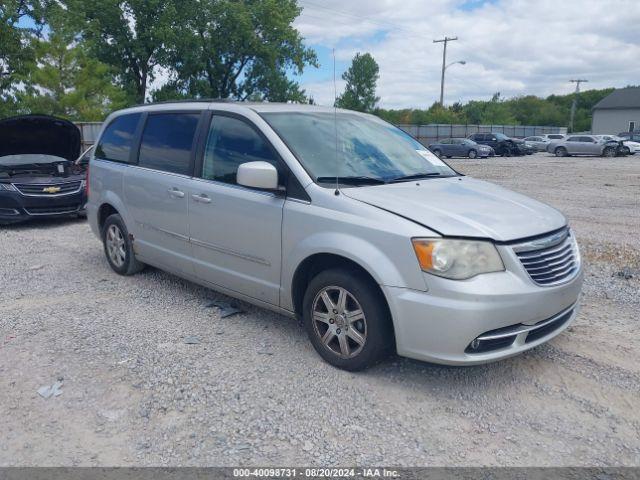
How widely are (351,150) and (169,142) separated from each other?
1.87 metres

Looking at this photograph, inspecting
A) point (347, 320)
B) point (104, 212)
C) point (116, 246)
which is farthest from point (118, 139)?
point (347, 320)

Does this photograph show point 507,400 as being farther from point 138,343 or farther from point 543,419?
point 138,343

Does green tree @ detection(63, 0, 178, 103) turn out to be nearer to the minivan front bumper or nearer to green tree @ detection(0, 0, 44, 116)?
green tree @ detection(0, 0, 44, 116)

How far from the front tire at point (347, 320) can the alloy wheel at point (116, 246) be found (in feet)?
Answer: 9.56

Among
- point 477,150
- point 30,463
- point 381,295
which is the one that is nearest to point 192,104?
point 381,295

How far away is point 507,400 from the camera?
11.3ft

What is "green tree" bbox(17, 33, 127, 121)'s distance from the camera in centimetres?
2971

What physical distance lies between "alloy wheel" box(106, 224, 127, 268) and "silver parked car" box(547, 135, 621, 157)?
3298cm

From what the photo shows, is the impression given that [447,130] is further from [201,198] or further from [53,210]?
[201,198]

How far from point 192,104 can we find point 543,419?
382 cm

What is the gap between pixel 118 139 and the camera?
6.09 meters

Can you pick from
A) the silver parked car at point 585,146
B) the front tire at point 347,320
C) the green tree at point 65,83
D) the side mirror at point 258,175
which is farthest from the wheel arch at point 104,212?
the silver parked car at point 585,146

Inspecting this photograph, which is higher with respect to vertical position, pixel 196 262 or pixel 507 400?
pixel 196 262

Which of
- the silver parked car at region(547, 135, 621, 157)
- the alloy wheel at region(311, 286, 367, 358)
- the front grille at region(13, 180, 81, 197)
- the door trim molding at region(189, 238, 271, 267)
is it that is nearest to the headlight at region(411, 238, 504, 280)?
the alloy wheel at region(311, 286, 367, 358)
